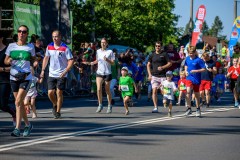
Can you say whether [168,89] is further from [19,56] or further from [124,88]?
[19,56]

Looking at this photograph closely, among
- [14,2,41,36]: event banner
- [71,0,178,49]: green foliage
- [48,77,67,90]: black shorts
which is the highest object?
[71,0,178,49]: green foliage

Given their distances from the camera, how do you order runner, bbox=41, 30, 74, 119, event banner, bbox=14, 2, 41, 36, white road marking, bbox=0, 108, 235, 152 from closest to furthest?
white road marking, bbox=0, 108, 235, 152
runner, bbox=41, 30, 74, 119
event banner, bbox=14, 2, 41, 36

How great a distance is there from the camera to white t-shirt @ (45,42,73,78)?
52.5 ft

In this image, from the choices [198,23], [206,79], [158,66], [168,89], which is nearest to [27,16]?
[198,23]

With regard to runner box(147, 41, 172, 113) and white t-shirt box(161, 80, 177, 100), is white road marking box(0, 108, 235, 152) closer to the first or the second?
white t-shirt box(161, 80, 177, 100)

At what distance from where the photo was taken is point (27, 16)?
103ft

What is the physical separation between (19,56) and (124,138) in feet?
7.13

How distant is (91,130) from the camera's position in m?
13.5

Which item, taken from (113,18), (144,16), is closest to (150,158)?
(113,18)

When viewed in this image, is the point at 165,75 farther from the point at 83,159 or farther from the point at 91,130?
the point at 83,159

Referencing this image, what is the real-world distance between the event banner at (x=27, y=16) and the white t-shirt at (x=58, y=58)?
1413cm

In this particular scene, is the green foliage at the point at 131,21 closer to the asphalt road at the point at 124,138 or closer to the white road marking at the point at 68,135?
the asphalt road at the point at 124,138

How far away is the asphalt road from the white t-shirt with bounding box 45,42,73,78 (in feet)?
3.49

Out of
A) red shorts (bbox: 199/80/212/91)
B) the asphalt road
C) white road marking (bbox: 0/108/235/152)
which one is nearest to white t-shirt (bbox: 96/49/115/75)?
the asphalt road
